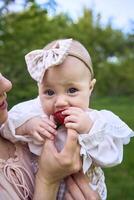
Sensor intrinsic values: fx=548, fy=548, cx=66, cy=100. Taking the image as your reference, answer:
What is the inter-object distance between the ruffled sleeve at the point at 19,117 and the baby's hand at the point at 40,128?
1.2 inches

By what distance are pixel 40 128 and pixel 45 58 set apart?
25cm

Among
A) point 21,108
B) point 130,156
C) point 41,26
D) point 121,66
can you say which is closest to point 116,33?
point 121,66

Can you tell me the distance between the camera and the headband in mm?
1886

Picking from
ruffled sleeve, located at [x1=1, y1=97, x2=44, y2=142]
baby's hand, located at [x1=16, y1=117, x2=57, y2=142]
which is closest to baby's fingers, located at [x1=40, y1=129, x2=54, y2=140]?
baby's hand, located at [x1=16, y1=117, x2=57, y2=142]

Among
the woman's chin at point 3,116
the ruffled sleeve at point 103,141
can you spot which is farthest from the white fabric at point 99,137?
the woman's chin at point 3,116

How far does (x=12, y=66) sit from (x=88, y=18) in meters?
19.5

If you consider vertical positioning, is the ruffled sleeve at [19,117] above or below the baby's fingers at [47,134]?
below

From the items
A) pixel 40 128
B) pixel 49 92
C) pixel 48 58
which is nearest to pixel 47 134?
pixel 40 128

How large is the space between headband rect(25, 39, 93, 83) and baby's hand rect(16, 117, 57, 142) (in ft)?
0.47

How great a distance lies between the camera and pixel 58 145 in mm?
1922

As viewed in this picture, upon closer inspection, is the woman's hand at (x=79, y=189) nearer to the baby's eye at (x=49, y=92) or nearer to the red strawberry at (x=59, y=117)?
the red strawberry at (x=59, y=117)

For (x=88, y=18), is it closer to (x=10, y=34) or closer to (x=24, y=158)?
(x=10, y=34)

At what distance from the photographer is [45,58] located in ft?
6.34

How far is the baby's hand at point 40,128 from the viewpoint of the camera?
189 centimetres
